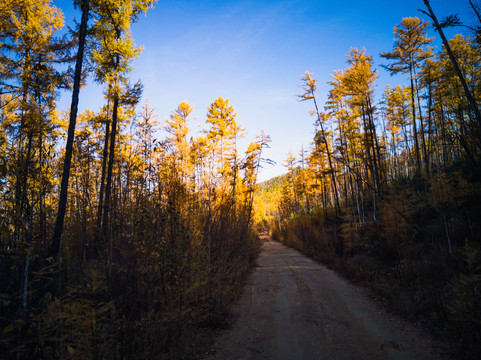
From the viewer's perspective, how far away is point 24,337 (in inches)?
103

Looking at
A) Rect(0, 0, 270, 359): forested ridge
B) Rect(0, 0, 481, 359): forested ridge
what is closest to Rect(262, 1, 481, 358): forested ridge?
Rect(0, 0, 481, 359): forested ridge

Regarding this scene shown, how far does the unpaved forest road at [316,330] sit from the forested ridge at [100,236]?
0.72 m

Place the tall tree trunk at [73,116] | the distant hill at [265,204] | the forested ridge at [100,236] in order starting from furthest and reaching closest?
1. the distant hill at [265,204]
2. the tall tree trunk at [73,116]
3. the forested ridge at [100,236]

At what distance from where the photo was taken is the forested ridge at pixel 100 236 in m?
2.59

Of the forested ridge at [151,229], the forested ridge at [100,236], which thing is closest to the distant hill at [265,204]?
the forested ridge at [151,229]

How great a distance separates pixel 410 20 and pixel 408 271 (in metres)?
17.4

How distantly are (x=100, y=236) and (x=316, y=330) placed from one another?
179 inches

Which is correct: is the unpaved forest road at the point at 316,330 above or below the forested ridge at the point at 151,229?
below

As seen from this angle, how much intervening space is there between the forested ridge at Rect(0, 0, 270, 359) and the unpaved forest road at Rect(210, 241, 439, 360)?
2.38 ft

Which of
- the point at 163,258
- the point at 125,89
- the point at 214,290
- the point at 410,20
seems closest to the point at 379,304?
the point at 214,290

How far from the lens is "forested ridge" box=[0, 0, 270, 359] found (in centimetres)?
259

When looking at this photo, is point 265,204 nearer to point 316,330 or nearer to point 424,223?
point 424,223

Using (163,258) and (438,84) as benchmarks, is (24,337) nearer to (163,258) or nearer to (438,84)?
(163,258)

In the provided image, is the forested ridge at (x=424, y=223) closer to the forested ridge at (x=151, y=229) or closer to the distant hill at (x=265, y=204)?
the forested ridge at (x=151, y=229)
